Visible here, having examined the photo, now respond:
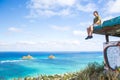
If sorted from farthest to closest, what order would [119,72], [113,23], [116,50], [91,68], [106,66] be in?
[91,68] → [106,66] → [116,50] → [119,72] → [113,23]

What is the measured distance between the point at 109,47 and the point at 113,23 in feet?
6.89

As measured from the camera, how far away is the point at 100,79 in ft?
31.2

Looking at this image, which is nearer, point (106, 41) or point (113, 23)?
point (113, 23)

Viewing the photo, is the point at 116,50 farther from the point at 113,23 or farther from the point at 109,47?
the point at 113,23

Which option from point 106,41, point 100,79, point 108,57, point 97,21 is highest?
point 97,21

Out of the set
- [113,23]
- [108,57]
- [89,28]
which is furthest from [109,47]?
[113,23]

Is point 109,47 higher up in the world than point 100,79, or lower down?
higher up

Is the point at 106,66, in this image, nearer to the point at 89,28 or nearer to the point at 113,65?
the point at 113,65

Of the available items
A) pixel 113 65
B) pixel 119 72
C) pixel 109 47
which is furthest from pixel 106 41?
pixel 119 72

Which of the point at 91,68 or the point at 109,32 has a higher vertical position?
the point at 109,32

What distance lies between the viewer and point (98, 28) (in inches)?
412

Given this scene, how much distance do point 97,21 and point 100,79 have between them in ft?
8.46

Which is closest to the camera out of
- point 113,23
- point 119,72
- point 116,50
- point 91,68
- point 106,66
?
point 113,23

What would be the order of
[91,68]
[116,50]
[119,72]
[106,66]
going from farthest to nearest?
[91,68] → [106,66] → [116,50] → [119,72]
